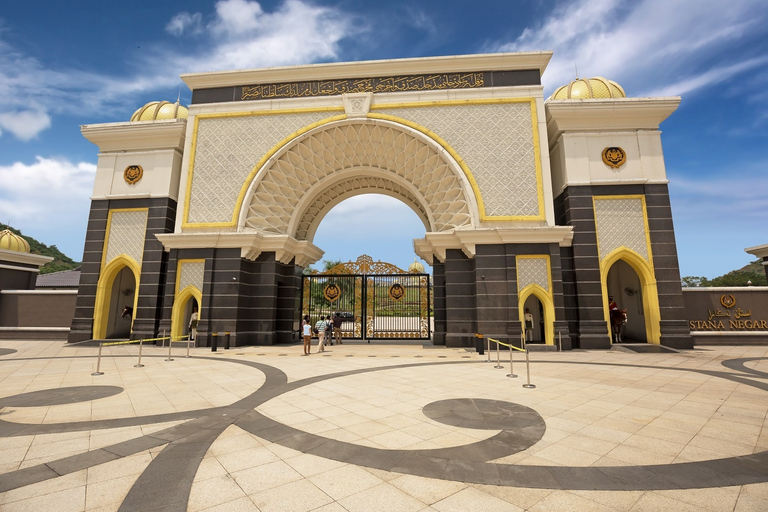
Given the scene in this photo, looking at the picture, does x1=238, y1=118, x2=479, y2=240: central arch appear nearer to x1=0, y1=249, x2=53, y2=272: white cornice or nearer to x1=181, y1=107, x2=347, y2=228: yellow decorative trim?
x1=181, y1=107, x2=347, y2=228: yellow decorative trim

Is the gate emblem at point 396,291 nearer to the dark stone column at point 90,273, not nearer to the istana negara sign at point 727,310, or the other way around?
the istana negara sign at point 727,310

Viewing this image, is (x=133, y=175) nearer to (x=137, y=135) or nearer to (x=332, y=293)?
(x=137, y=135)

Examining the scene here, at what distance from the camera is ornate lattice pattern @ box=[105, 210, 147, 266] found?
15.8 meters

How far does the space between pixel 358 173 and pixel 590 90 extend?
10992 mm

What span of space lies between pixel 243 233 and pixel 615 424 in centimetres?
1371

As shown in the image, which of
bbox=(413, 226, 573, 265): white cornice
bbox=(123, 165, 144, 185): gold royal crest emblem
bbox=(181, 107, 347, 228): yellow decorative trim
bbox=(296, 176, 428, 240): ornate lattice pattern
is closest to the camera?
bbox=(413, 226, 573, 265): white cornice

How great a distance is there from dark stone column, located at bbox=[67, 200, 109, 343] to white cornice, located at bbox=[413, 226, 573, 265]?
597 inches

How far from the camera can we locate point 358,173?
17.1 metres

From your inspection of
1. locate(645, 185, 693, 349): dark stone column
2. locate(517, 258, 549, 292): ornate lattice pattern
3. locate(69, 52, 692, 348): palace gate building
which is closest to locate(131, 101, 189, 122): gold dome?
locate(69, 52, 692, 348): palace gate building

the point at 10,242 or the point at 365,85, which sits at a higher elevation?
the point at 365,85

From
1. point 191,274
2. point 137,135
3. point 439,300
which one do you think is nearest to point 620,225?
point 439,300

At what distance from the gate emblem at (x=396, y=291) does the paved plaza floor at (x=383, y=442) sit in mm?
9435

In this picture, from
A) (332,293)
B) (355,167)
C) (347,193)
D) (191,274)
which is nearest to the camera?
(191,274)

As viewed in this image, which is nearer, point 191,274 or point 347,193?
point 191,274
